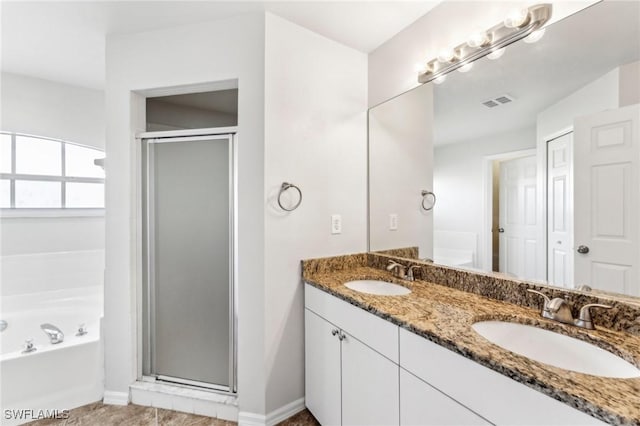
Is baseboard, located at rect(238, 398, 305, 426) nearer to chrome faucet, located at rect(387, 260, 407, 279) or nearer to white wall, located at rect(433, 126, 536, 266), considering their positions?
chrome faucet, located at rect(387, 260, 407, 279)

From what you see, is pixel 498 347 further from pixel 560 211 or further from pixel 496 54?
pixel 496 54

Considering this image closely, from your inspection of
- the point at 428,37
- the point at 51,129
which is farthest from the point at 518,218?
the point at 51,129

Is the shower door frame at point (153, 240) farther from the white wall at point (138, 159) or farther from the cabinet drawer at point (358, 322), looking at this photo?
the cabinet drawer at point (358, 322)

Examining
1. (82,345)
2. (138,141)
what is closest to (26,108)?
(138,141)

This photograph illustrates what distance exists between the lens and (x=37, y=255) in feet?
8.20

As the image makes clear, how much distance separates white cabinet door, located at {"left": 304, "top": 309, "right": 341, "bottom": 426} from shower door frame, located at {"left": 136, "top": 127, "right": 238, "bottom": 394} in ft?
1.58

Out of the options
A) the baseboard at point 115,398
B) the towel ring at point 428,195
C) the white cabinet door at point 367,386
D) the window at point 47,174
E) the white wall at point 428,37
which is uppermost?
the white wall at point 428,37

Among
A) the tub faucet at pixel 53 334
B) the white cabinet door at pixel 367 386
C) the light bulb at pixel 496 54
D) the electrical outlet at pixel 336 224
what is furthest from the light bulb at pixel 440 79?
the tub faucet at pixel 53 334

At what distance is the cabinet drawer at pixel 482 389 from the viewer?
67cm

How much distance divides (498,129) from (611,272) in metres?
0.75

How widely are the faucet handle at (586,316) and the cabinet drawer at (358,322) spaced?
0.63 m

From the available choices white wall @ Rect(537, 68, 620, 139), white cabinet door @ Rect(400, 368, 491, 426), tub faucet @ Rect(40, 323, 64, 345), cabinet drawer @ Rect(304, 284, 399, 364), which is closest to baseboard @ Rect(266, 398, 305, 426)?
cabinet drawer @ Rect(304, 284, 399, 364)

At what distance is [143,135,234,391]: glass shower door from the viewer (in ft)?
6.39

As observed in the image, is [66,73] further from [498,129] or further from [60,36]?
[498,129]
